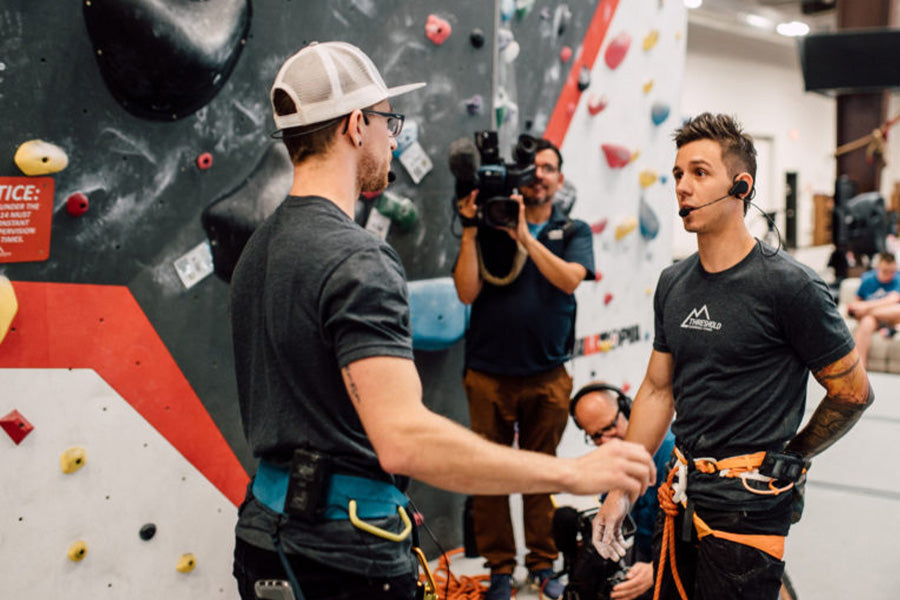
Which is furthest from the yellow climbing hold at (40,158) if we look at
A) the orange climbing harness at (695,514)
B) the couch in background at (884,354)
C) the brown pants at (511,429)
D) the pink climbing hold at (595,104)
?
the couch in background at (884,354)

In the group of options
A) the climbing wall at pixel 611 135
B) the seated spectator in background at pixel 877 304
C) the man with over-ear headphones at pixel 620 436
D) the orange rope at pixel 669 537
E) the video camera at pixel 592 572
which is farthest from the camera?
the seated spectator in background at pixel 877 304

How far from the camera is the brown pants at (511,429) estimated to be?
296cm

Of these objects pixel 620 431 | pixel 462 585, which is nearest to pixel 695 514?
pixel 620 431

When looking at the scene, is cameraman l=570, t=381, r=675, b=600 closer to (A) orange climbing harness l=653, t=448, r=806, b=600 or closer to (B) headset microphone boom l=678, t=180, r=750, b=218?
(A) orange climbing harness l=653, t=448, r=806, b=600

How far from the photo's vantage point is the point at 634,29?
4082 mm

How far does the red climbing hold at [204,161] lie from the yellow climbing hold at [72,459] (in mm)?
897

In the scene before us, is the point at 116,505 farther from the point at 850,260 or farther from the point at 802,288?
the point at 850,260

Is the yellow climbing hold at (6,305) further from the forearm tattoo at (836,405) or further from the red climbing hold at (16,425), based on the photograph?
the forearm tattoo at (836,405)

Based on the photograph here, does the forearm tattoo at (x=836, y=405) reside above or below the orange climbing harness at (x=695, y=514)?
above

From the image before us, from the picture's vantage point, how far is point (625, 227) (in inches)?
164

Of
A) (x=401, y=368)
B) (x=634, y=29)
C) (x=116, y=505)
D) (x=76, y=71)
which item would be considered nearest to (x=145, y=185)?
(x=76, y=71)

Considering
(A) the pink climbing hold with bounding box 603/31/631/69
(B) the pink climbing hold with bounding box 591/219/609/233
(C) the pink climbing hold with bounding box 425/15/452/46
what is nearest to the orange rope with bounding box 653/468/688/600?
(C) the pink climbing hold with bounding box 425/15/452/46

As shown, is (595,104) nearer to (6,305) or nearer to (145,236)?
(145,236)

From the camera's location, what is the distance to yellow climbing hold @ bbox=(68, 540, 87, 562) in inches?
84.3
